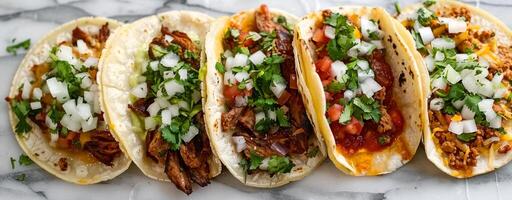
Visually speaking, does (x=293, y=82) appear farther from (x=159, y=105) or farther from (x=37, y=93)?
(x=37, y=93)

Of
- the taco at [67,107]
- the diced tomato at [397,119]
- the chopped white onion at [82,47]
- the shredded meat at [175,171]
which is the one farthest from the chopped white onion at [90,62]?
the diced tomato at [397,119]

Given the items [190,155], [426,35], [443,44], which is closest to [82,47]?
[190,155]

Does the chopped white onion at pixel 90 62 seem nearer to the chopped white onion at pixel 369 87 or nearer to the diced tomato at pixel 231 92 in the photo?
the diced tomato at pixel 231 92

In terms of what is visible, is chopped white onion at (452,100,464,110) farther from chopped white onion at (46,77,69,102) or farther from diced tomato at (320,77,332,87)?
chopped white onion at (46,77,69,102)

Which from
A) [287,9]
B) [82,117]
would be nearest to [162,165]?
[82,117]

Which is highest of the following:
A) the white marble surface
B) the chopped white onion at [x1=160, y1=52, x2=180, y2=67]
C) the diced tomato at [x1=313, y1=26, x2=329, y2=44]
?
the diced tomato at [x1=313, y1=26, x2=329, y2=44]

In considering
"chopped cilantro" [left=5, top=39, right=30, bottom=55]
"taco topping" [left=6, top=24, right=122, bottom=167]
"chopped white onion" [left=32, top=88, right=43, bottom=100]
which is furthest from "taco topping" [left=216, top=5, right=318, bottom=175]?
"chopped cilantro" [left=5, top=39, right=30, bottom=55]
